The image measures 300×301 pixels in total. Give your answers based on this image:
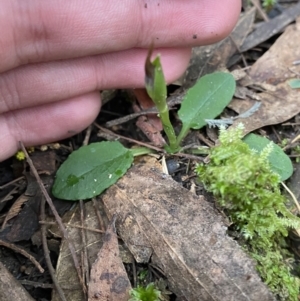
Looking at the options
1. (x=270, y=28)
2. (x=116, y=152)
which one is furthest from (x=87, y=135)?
(x=270, y=28)

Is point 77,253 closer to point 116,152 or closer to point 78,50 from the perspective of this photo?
point 116,152

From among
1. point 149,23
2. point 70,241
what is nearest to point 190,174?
point 70,241

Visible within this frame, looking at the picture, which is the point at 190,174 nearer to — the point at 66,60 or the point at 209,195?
the point at 209,195

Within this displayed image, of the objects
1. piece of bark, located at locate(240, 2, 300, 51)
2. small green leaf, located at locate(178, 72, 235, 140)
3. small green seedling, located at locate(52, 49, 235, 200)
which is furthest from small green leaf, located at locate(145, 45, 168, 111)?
piece of bark, located at locate(240, 2, 300, 51)

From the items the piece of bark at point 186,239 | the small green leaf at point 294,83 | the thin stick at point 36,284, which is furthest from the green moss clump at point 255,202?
the thin stick at point 36,284

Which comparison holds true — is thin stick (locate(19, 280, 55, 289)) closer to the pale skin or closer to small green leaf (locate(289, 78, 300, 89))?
the pale skin
